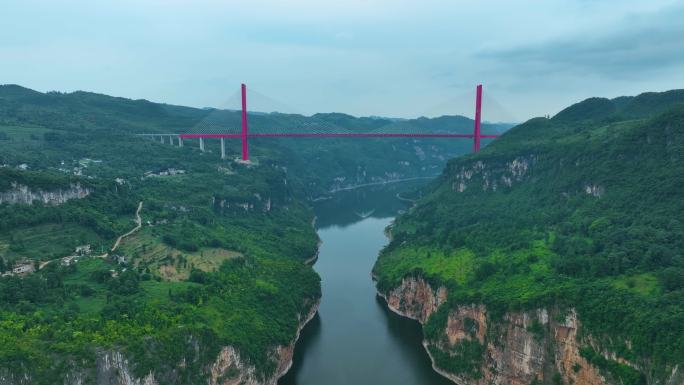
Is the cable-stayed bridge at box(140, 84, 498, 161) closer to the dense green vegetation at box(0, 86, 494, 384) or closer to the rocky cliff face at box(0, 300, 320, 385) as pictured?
the dense green vegetation at box(0, 86, 494, 384)

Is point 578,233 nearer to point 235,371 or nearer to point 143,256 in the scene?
point 235,371

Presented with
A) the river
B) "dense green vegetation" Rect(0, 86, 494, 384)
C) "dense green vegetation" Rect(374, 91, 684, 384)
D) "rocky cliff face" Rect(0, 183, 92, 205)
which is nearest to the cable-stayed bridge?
"dense green vegetation" Rect(0, 86, 494, 384)

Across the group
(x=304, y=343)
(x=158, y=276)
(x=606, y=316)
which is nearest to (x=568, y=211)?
(x=606, y=316)

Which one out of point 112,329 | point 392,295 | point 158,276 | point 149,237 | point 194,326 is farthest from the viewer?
point 392,295

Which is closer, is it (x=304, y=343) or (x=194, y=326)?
(x=194, y=326)

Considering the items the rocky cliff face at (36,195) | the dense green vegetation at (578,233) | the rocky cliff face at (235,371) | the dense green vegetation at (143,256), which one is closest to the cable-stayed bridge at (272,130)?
the dense green vegetation at (143,256)

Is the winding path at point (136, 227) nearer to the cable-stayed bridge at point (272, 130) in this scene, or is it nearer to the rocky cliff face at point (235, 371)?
the rocky cliff face at point (235, 371)

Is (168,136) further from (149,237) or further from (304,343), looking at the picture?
(304,343)
